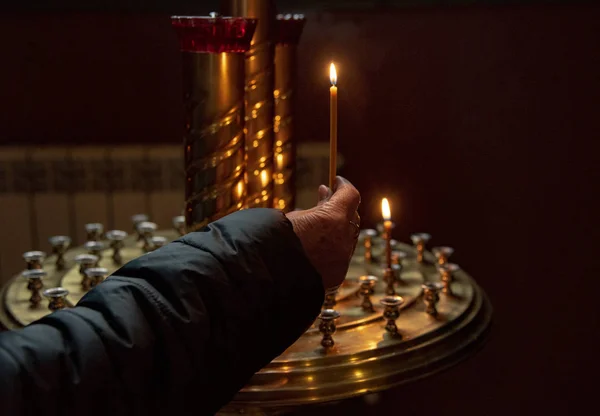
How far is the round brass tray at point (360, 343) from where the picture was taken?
1021 millimetres

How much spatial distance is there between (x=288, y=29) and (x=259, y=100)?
17 centimetres

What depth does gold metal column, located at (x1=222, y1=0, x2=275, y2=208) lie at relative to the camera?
4.01 feet

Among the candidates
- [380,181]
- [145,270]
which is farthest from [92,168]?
[145,270]

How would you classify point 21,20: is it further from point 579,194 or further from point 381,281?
point 579,194

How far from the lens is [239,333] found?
794mm

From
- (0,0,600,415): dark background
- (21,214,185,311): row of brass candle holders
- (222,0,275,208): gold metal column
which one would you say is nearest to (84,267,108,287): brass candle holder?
(21,214,185,311): row of brass candle holders

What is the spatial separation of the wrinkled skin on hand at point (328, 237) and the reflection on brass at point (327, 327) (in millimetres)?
196

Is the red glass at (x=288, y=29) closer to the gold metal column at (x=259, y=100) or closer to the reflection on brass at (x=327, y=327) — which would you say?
the gold metal column at (x=259, y=100)

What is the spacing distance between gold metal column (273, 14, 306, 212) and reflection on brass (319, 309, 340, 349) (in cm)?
29

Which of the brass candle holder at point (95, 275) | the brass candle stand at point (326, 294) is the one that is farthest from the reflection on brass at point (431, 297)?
the brass candle holder at point (95, 275)

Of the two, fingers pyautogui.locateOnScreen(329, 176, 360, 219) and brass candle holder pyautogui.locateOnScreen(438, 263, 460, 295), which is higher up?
fingers pyautogui.locateOnScreen(329, 176, 360, 219)

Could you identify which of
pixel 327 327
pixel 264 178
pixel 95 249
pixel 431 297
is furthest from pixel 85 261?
pixel 431 297

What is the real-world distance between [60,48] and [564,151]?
4.72 ft

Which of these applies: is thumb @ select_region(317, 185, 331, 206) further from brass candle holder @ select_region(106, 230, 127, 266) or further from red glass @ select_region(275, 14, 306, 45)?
brass candle holder @ select_region(106, 230, 127, 266)
